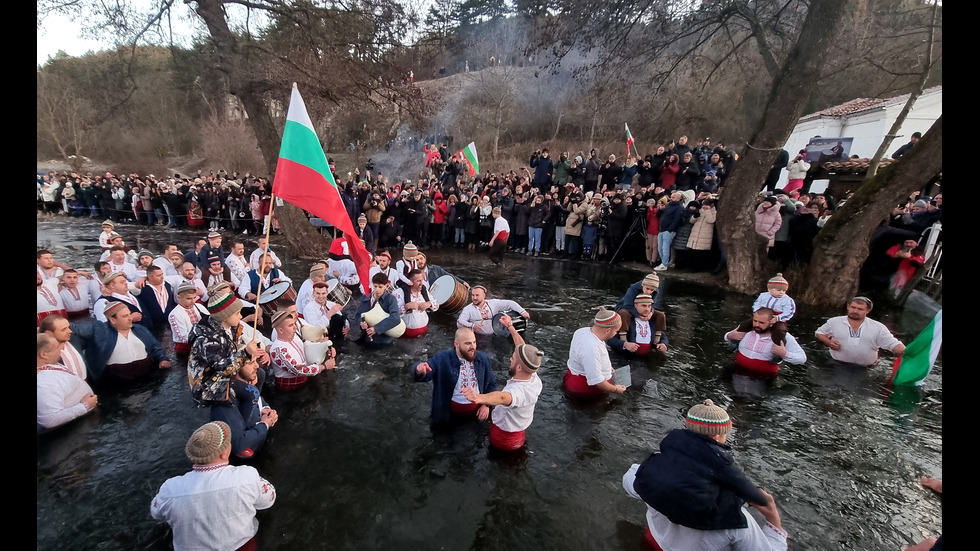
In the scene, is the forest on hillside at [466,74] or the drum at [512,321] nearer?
the drum at [512,321]

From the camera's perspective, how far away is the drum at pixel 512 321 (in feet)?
22.7

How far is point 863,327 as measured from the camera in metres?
6.62

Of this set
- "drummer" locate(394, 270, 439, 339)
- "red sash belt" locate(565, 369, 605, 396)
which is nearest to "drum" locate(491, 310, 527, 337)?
"drummer" locate(394, 270, 439, 339)

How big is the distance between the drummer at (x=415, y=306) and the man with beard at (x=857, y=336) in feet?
20.5

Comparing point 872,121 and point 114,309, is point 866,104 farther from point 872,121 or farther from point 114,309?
point 114,309

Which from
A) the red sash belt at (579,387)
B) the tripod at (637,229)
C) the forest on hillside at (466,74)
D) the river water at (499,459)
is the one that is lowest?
the river water at (499,459)

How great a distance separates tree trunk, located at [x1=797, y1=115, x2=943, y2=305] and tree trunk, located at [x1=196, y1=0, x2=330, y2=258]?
13309 millimetres

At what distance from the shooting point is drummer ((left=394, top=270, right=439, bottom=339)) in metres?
7.68

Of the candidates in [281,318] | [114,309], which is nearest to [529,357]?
[281,318]

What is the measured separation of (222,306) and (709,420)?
4066mm

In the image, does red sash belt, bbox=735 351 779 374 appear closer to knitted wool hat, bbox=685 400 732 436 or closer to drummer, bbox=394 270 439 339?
knitted wool hat, bbox=685 400 732 436

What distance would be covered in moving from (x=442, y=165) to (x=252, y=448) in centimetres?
2180

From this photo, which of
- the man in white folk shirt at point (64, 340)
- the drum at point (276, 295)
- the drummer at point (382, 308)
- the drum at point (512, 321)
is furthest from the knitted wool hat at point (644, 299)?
the man in white folk shirt at point (64, 340)

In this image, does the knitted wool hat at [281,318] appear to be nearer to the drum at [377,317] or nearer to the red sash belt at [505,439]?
the drum at [377,317]
